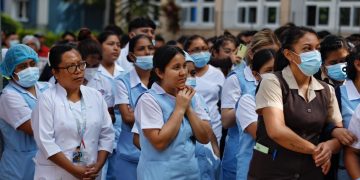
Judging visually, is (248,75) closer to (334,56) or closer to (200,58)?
(334,56)

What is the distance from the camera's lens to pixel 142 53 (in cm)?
603

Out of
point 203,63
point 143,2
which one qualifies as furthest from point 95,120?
point 143,2

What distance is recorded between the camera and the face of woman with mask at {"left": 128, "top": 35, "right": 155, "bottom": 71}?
5922 mm

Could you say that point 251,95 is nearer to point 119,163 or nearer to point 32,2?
point 119,163

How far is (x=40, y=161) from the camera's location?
4652 millimetres

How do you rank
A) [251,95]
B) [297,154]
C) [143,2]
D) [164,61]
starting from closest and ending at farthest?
[297,154] → [164,61] → [251,95] → [143,2]

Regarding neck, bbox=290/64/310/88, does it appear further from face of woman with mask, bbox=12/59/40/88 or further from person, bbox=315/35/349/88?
face of woman with mask, bbox=12/59/40/88

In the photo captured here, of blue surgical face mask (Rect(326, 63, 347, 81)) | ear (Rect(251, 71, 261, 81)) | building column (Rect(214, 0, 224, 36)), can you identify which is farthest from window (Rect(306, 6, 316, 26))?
blue surgical face mask (Rect(326, 63, 347, 81))

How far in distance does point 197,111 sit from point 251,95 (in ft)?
2.08

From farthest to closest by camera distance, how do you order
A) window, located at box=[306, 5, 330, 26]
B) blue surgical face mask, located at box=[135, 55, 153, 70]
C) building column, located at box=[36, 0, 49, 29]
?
building column, located at box=[36, 0, 49, 29], window, located at box=[306, 5, 330, 26], blue surgical face mask, located at box=[135, 55, 153, 70]

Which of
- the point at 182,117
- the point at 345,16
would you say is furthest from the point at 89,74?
the point at 345,16

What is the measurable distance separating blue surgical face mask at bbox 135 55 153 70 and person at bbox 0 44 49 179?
975 mm

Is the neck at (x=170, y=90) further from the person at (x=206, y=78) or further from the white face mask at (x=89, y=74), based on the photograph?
the white face mask at (x=89, y=74)

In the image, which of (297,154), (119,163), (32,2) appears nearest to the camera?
(297,154)
